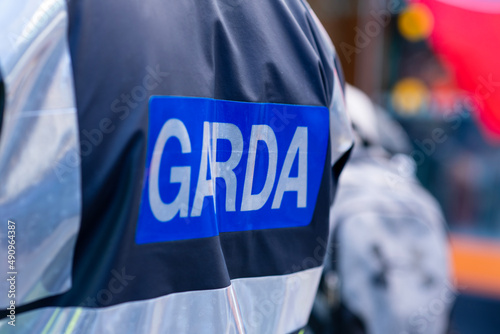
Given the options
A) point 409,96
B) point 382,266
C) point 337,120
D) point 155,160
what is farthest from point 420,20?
point 155,160

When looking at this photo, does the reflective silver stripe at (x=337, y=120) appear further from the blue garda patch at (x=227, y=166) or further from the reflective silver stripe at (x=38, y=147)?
the reflective silver stripe at (x=38, y=147)

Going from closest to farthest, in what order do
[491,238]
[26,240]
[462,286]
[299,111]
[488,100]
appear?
[26,240] → [299,111] → [488,100] → [462,286] → [491,238]

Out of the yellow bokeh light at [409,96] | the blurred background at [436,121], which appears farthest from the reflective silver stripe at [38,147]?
the yellow bokeh light at [409,96]

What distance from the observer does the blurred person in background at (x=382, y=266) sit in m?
1.42

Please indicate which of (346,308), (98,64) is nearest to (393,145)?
(346,308)

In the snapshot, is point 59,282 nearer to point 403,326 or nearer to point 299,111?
point 299,111

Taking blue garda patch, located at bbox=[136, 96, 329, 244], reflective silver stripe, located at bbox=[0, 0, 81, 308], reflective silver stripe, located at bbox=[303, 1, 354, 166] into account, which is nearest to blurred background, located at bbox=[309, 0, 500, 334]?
reflective silver stripe, located at bbox=[303, 1, 354, 166]

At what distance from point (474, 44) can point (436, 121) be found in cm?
140

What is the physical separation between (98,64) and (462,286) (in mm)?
3019

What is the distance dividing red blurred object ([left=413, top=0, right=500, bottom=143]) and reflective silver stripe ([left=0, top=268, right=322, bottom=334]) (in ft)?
5.74

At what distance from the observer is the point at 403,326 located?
4.63ft

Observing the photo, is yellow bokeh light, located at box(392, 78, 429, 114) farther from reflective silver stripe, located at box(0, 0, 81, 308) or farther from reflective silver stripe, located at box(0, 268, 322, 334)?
reflective silver stripe, located at box(0, 0, 81, 308)

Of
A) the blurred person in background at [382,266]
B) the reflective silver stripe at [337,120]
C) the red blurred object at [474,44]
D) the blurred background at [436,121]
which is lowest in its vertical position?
the blurred background at [436,121]

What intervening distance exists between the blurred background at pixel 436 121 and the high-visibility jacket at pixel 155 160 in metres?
2.73
